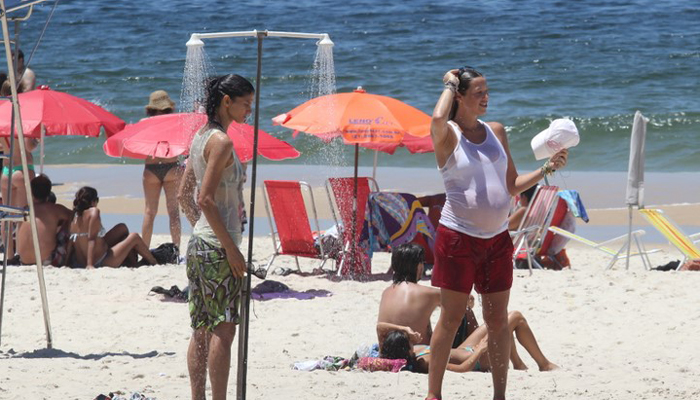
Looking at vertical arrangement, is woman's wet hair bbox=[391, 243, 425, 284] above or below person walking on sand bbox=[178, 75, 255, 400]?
below

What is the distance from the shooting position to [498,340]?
4559 millimetres

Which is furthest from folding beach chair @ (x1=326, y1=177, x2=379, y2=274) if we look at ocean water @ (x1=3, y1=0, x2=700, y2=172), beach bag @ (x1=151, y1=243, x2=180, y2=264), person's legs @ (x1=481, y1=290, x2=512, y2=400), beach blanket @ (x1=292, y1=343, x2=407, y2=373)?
ocean water @ (x1=3, y1=0, x2=700, y2=172)

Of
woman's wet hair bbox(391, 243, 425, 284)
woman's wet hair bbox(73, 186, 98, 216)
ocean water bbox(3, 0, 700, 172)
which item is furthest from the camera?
ocean water bbox(3, 0, 700, 172)

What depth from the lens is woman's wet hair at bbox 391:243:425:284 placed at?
227 inches

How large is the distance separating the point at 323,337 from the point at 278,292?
1423 millimetres

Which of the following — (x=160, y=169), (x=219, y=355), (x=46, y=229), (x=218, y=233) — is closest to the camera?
(x=218, y=233)

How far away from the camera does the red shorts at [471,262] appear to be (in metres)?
4.45

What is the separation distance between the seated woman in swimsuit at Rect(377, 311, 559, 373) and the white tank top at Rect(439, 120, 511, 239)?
1195mm

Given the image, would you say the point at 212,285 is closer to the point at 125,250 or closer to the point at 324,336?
the point at 324,336

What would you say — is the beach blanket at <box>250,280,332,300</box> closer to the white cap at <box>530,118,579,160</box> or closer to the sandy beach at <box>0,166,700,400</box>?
the sandy beach at <box>0,166,700,400</box>

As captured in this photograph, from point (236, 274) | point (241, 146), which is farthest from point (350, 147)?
point (236, 274)

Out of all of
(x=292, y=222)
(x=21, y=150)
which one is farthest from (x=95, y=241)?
(x=21, y=150)

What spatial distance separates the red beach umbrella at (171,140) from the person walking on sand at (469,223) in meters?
3.56

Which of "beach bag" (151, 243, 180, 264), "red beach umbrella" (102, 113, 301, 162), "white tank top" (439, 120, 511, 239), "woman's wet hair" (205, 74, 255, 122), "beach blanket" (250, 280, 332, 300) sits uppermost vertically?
"woman's wet hair" (205, 74, 255, 122)
